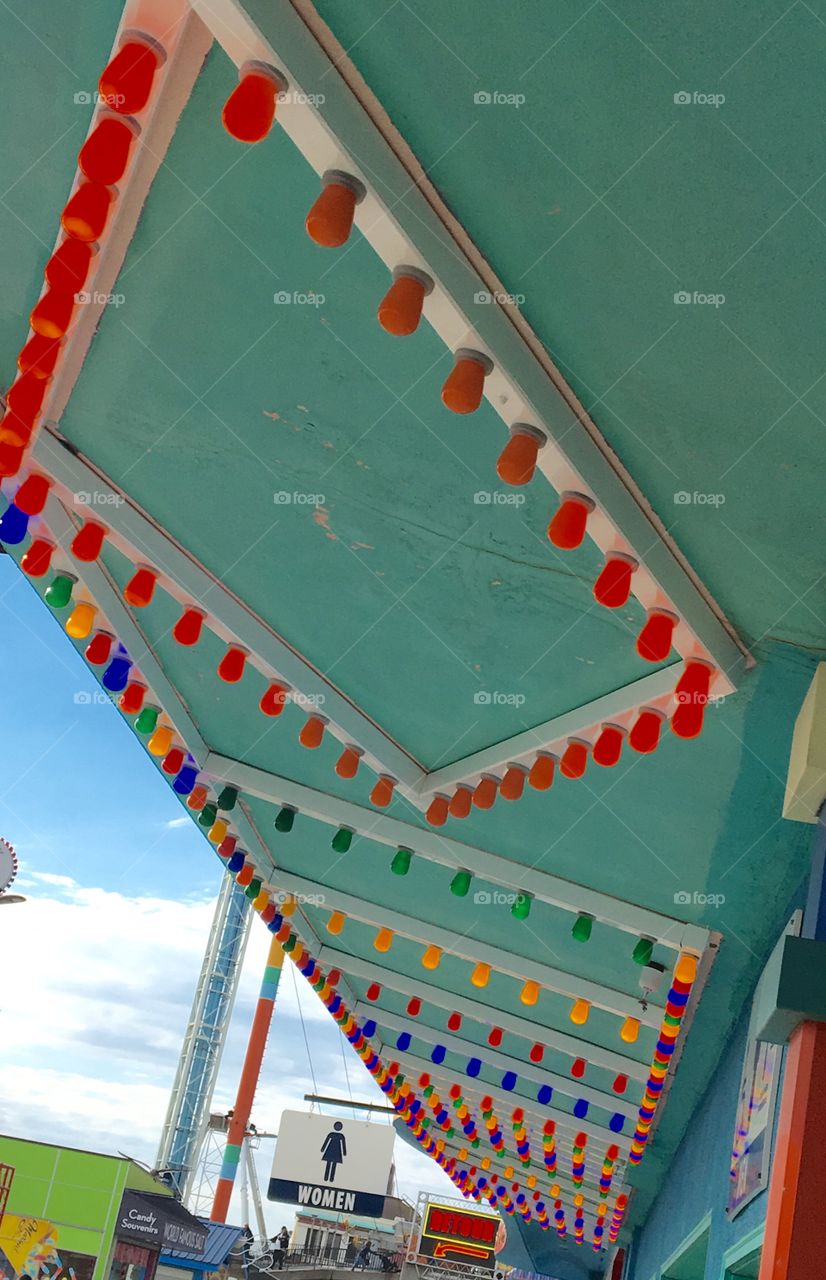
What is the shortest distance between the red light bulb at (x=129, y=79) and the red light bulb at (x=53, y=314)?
35cm

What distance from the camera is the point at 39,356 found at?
2.52 m

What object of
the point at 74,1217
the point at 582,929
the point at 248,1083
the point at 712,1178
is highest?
the point at 248,1083

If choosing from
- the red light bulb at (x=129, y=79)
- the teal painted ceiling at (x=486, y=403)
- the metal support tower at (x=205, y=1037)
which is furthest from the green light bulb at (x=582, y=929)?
the metal support tower at (x=205, y=1037)

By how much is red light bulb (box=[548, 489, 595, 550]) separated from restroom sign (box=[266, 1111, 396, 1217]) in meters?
31.8

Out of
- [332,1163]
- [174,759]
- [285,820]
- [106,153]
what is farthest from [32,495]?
[332,1163]

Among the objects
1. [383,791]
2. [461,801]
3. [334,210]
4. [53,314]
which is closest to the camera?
[334,210]

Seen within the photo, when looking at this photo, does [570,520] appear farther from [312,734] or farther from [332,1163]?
[332,1163]

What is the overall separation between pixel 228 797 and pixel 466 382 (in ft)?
12.7

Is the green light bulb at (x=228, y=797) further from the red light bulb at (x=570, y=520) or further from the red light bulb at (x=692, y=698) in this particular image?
the red light bulb at (x=570, y=520)

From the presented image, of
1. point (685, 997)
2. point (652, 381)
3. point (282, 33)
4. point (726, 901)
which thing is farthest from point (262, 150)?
point (685, 997)

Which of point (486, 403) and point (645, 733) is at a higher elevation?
point (486, 403)

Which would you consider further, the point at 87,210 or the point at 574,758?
the point at 574,758

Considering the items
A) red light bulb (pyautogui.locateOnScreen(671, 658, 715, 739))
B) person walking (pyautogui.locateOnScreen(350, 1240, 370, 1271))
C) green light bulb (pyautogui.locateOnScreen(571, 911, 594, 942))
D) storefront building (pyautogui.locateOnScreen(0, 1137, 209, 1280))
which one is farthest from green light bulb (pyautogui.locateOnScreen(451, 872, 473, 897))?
person walking (pyautogui.locateOnScreen(350, 1240, 370, 1271))

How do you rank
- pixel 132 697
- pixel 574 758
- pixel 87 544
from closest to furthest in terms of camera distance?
pixel 87 544
pixel 574 758
pixel 132 697
